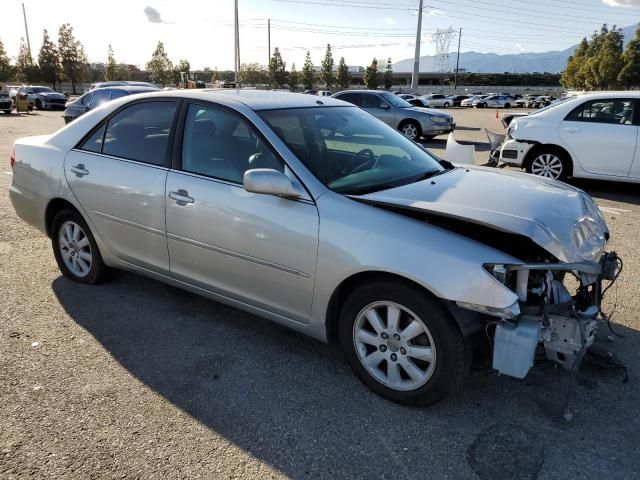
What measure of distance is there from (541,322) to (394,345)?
744 millimetres

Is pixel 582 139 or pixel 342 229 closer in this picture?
pixel 342 229

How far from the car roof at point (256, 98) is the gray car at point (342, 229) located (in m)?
0.02

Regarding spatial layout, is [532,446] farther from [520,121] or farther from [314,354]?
[520,121]

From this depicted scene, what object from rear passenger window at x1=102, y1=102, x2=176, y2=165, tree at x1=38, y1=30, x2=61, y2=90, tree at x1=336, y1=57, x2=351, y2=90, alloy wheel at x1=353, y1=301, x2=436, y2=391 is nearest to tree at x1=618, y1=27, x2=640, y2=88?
tree at x1=336, y1=57, x2=351, y2=90

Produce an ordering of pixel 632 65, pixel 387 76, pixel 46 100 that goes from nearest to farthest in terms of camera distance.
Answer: pixel 46 100, pixel 632 65, pixel 387 76

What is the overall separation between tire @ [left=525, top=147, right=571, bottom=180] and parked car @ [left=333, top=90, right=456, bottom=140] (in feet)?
22.5

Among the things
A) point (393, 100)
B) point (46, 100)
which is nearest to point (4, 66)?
point (46, 100)

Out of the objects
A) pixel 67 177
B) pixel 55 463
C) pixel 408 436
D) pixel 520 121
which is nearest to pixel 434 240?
pixel 408 436

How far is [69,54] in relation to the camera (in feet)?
211

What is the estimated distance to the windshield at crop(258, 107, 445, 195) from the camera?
315cm

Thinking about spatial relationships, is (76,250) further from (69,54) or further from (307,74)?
(307,74)

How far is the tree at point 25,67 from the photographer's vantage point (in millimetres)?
63906

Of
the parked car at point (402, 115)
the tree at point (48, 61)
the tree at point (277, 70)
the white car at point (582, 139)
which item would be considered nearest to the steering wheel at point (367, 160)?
the white car at point (582, 139)

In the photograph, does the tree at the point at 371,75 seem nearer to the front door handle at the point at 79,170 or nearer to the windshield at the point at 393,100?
the windshield at the point at 393,100
